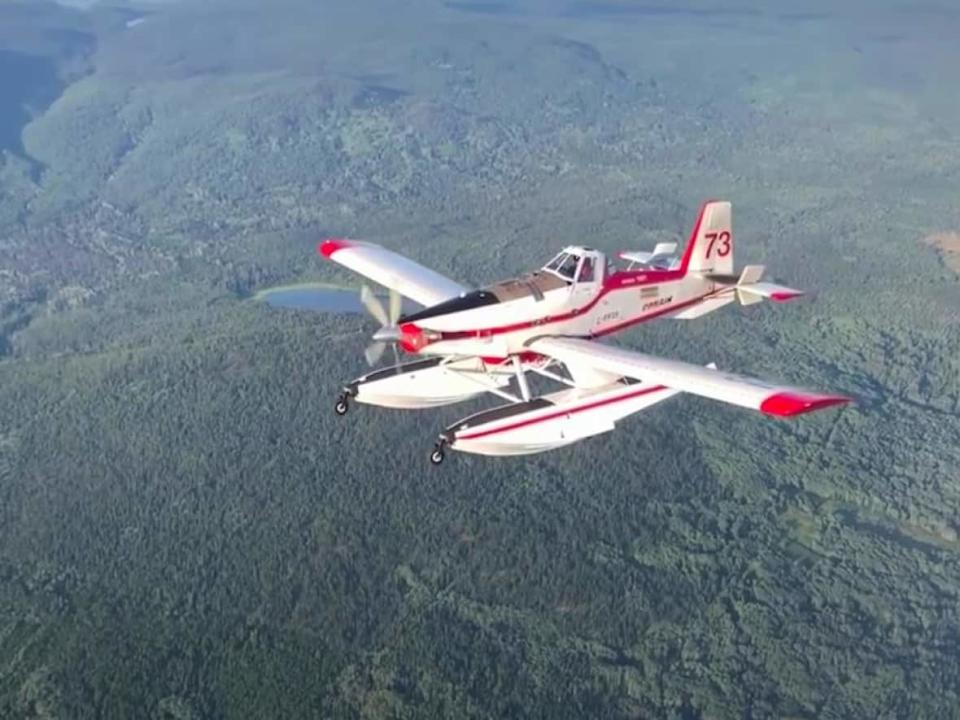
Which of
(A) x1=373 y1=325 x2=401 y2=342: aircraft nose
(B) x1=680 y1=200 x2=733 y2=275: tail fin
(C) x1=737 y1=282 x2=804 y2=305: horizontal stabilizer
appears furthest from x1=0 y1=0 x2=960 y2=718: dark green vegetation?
(A) x1=373 y1=325 x2=401 y2=342: aircraft nose

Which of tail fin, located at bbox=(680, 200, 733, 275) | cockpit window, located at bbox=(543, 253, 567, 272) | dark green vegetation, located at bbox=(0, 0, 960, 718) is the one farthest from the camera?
dark green vegetation, located at bbox=(0, 0, 960, 718)

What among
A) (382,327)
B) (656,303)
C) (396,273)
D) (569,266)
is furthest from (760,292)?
(382,327)

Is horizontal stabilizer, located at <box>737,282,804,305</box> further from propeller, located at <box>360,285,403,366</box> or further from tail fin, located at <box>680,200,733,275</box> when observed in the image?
propeller, located at <box>360,285,403,366</box>

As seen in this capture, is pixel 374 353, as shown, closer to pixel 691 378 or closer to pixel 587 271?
pixel 587 271

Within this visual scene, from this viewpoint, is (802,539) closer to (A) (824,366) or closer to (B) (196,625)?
(A) (824,366)

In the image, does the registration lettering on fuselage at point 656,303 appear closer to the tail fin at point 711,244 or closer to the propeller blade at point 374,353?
the tail fin at point 711,244

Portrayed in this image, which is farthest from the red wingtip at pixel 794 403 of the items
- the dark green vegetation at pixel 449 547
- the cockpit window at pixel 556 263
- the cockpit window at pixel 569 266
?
the dark green vegetation at pixel 449 547
